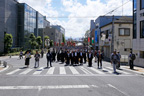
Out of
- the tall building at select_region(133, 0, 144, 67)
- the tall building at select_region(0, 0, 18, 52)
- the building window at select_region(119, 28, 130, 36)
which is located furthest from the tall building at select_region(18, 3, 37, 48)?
the tall building at select_region(133, 0, 144, 67)

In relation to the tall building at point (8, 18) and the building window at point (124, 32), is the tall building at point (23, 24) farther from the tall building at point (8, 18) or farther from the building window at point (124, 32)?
the building window at point (124, 32)

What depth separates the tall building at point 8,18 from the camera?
4234 centimetres

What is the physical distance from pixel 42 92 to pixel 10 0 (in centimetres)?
4616

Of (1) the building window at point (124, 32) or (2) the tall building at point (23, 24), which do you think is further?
(2) the tall building at point (23, 24)

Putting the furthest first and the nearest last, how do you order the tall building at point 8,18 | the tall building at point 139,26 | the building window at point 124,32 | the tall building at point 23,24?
the tall building at point 23,24 < the tall building at point 8,18 < the building window at point 124,32 < the tall building at point 139,26

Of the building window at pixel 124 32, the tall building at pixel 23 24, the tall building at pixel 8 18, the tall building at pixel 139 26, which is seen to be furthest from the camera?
the tall building at pixel 23 24

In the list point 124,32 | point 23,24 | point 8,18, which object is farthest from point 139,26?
point 23,24

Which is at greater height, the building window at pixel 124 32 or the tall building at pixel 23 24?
the tall building at pixel 23 24

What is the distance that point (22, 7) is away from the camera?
2016 inches

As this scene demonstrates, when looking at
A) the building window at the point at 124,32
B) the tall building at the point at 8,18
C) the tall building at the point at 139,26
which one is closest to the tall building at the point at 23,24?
the tall building at the point at 8,18

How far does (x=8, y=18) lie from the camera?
149 ft

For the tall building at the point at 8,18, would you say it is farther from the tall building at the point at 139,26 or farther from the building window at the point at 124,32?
the tall building at the point at 139,26

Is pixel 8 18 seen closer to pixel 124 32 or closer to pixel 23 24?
pixel 23 24

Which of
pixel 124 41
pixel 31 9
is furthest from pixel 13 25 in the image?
pixel 124 41
